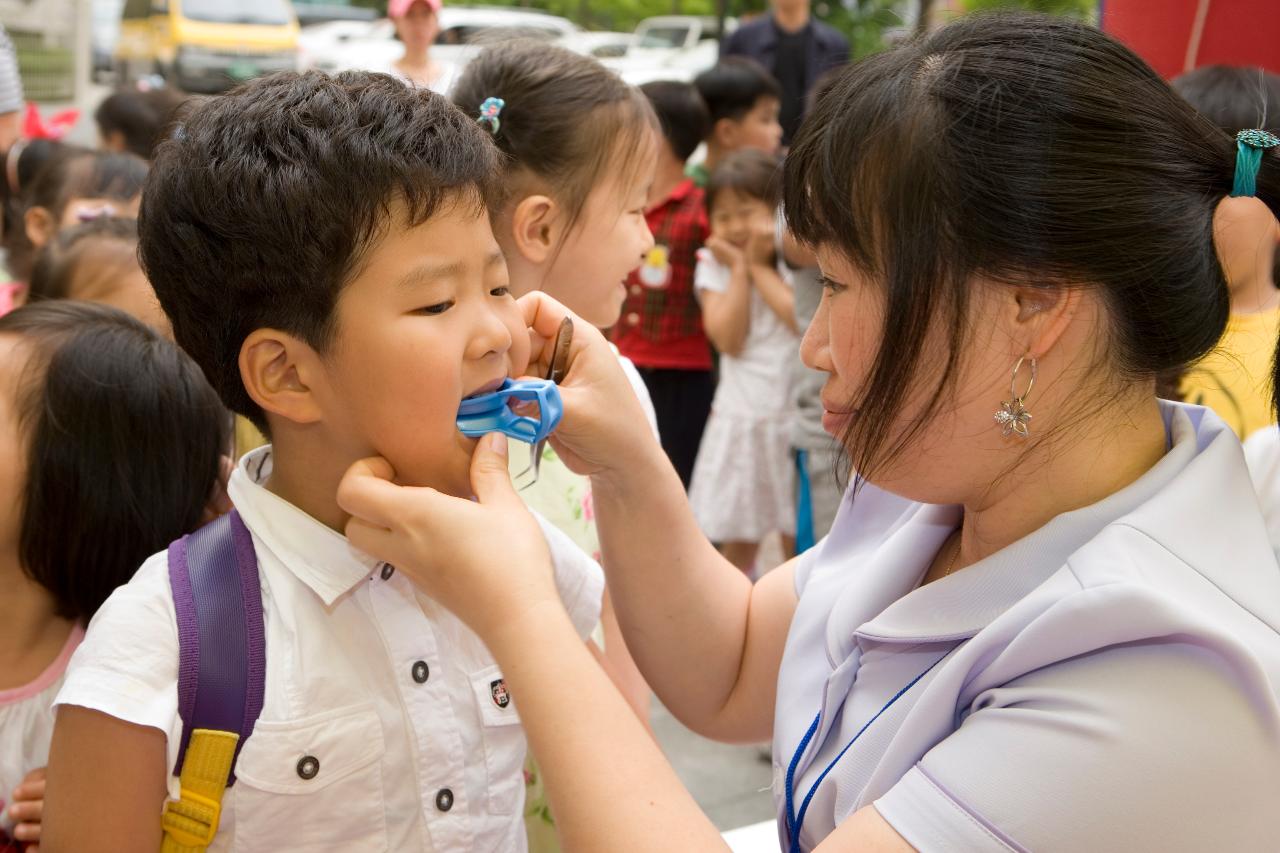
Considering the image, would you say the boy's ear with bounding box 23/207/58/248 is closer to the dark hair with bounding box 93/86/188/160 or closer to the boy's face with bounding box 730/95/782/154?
the dark hair with bounding box 93/86/188/160

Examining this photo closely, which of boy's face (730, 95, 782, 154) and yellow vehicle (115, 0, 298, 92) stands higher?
boy's face (730, 95, 782, 154)

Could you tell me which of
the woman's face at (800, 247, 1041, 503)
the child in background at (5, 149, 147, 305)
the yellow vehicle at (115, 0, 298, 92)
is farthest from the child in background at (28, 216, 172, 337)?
the yellow vehicle at (115, 0, 298, 92)

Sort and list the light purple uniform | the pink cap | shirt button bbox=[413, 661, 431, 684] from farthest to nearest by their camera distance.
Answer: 1. the pink cap
2. shirt button bbox=[413, 661, 431, 684]
3. the light purple uniform

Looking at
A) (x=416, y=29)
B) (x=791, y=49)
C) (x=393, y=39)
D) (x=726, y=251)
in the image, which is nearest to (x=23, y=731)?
(x=726, y=251)

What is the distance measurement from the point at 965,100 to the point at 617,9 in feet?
52.9

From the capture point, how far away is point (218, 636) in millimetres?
1147

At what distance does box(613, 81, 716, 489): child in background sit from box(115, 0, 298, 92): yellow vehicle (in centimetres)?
699

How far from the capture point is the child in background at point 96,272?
2.09 meters

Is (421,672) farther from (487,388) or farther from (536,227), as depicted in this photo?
(536,227)

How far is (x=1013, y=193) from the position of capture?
998 mm

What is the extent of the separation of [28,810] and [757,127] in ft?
12.4

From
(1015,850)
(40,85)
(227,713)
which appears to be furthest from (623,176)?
(40,85)

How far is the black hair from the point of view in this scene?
2.13 m

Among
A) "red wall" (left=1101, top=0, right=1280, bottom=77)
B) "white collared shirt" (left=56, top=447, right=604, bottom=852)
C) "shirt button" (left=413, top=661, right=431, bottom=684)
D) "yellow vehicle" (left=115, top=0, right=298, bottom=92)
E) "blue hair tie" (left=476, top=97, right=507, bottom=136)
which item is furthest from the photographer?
"yellow vehicle" (left=115, top=0, right=298, bottom=92)
